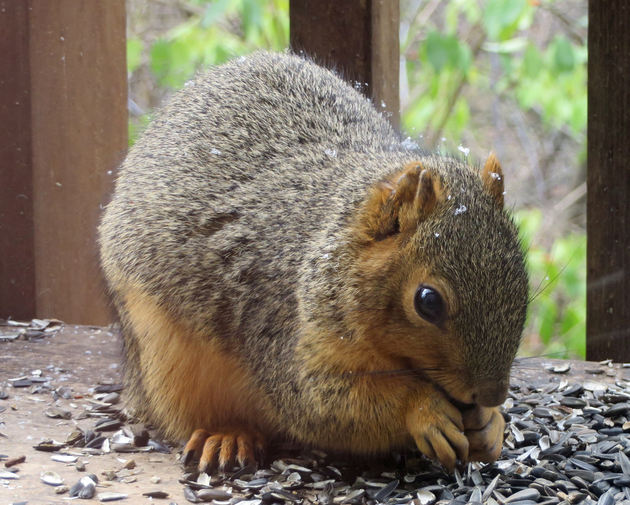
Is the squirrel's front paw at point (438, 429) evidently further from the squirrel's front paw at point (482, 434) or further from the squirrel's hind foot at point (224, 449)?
the squirrel's hind foot at point (224, 449)

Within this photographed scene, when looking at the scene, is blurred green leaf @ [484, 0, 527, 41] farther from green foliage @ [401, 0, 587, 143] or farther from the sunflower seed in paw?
the sunflower seed in paw

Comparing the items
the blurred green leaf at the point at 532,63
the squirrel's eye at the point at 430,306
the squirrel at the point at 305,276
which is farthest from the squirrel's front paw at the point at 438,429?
the blurred green leaf at the point at 532,63

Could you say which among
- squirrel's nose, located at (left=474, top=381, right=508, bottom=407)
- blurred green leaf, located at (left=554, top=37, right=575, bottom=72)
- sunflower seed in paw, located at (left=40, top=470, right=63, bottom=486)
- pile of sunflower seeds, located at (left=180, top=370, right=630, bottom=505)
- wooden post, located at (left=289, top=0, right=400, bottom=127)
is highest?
blurred green leaf, located at (left=554, top=37, right=575, bottom=72)

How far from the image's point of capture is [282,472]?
7.10 feet

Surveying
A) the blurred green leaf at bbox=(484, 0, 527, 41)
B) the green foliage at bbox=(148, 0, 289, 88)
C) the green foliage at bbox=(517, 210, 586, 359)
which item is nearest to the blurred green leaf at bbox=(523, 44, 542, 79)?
the blurred green leaf at bbox=(484, 0, 527, 41)

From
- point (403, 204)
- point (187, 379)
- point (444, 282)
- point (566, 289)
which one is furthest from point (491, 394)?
point (566, 289)

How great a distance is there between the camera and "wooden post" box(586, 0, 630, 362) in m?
2.90

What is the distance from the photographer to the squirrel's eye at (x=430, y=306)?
6.10 ft

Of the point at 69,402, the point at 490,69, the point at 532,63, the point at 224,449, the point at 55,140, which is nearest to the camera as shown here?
the point at 224,449

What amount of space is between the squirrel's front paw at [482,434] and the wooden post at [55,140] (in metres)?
1.81

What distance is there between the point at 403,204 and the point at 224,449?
0.88 m

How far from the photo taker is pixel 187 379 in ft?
8.00

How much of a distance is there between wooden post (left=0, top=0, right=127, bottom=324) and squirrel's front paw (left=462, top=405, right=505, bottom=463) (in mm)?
1806

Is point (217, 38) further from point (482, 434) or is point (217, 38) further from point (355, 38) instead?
Answer: point (482, 434)
